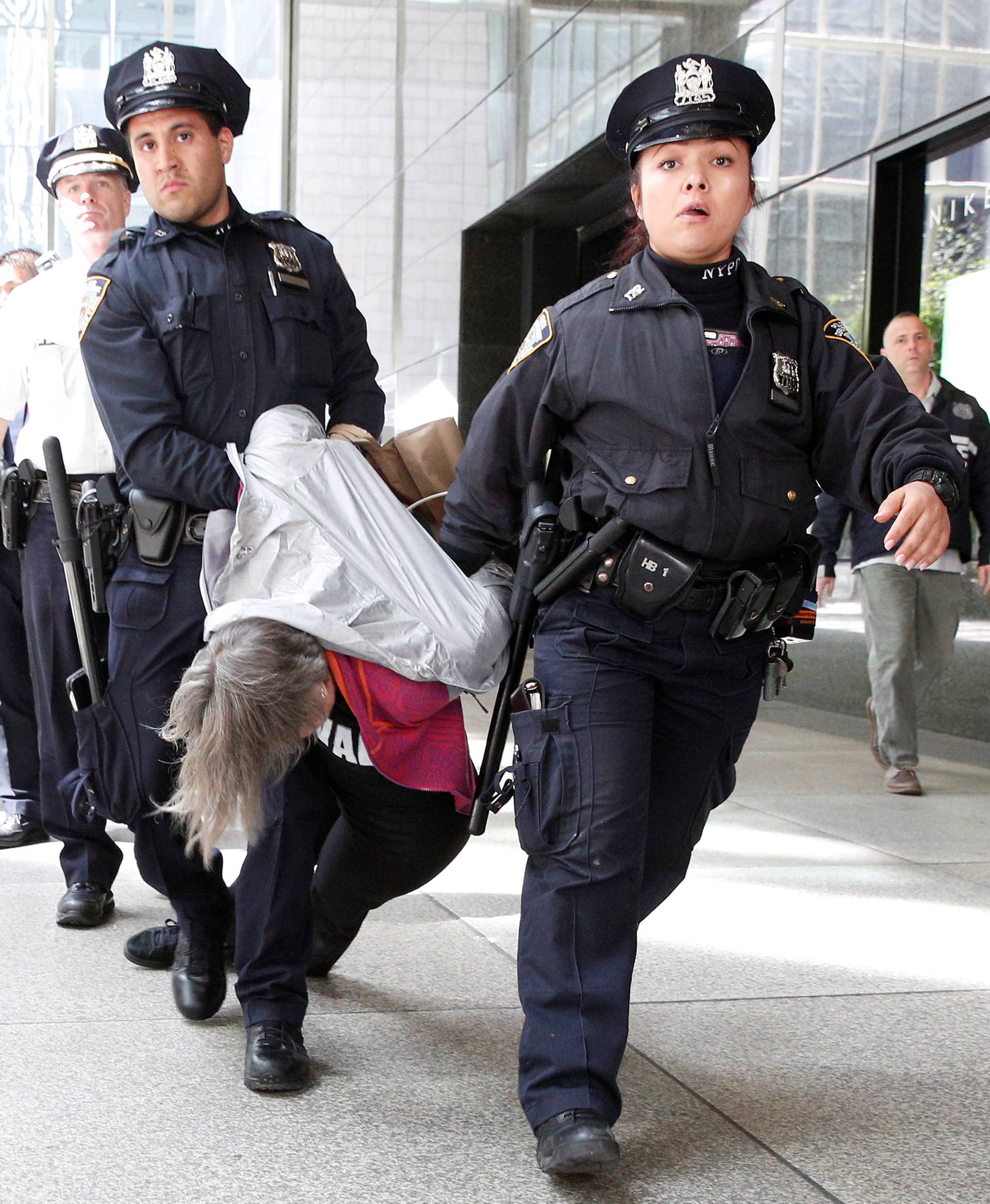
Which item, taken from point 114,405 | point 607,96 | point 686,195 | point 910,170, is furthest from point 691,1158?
point 607,96

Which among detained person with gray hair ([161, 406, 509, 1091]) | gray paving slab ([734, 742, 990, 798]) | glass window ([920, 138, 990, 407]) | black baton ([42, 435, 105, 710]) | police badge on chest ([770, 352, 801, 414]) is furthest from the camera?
glass window ([920, 138, 990, 407])

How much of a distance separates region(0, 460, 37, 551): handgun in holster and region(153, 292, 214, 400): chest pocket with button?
3.97 feet

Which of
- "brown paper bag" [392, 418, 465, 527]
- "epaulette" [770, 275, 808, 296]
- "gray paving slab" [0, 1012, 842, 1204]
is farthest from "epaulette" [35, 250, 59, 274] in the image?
"epaulette" [770, 275, 808, 296]

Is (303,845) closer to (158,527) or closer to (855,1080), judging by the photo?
(158,527)

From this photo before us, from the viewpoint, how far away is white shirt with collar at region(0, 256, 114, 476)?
3.93 meters

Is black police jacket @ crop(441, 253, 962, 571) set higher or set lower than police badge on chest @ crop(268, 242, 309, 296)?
lower

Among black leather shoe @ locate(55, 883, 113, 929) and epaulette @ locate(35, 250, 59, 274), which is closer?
black leather shoe @ locate(55, 883, 113, 929)

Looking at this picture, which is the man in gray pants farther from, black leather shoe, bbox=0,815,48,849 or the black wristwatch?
the black wristwatch

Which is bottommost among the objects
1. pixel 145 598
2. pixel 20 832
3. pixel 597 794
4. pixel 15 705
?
pixel 20 832

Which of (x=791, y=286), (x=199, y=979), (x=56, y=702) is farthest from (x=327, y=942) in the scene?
(x=791, y=286)

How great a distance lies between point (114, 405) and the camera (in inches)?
125

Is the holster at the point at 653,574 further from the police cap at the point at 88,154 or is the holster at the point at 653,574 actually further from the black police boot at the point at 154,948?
the police cap at the point at 88,154

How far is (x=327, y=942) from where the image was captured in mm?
3352

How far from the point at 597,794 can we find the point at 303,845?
668 millimetres
